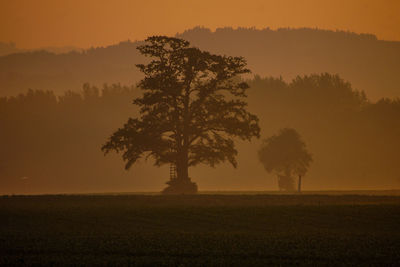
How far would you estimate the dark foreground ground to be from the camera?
3272 centimetres

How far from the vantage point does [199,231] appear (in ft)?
142

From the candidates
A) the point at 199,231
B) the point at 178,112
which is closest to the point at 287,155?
the point at 178,112

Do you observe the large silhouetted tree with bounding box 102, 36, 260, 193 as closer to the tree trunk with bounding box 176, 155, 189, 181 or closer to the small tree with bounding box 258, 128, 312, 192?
the tree trunk with bounding box 176, 155, 189, 181

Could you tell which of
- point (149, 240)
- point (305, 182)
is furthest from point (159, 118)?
point (305, 182)

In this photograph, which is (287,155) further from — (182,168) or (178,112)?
(178,112)

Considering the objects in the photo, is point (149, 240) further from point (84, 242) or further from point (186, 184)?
point (186, 184)

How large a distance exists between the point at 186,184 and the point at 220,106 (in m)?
9.46

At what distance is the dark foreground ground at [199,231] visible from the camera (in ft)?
107

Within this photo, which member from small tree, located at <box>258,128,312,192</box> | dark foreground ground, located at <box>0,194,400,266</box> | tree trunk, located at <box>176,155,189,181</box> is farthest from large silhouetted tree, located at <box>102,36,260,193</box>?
small tree, located at <box>258,128,312,192</box>

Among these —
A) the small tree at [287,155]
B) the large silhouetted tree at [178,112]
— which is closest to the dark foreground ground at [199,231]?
the large silhouetted tree at [178,112]

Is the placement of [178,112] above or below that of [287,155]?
above

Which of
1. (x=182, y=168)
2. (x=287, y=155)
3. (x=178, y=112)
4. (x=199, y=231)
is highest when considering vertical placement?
(x=178, y=112)

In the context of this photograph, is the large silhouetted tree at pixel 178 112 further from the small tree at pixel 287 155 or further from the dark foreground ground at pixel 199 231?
the small tree at pixel 287 155

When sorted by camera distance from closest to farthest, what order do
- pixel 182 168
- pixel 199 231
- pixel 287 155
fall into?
1. pixel 199 231
2. pixel 182 168
3. pixel 287 155
